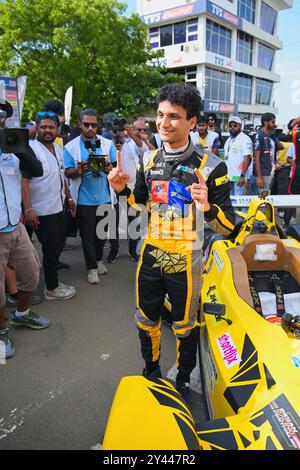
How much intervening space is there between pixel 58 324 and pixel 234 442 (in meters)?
2.36

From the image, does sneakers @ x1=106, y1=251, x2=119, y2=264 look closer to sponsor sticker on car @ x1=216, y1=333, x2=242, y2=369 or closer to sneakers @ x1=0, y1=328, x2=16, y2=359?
sneakers @ x1=0, y1=328, x2=16, y2=359

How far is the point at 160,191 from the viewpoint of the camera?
2.14 m

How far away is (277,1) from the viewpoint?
135 feet

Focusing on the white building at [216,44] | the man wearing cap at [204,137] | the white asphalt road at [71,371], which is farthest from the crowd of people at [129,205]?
the white building at [216,44]

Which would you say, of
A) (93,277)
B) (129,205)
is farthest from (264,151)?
(129,205)

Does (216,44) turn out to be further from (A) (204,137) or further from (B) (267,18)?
(A) (204,137)

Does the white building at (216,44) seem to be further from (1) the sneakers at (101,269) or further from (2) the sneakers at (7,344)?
(2) the sneakers at (7,344)

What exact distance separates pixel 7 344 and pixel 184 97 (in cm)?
231

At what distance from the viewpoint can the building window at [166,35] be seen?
31.5m

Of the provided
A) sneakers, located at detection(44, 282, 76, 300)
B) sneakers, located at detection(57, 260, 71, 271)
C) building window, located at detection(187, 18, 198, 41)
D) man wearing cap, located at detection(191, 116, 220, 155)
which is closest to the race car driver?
sneakers, located at detection(44, 282, 76, 300)

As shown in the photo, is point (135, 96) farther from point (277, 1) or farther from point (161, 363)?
point (277, 1)

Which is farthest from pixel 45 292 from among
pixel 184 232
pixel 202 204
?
pixel 202 204

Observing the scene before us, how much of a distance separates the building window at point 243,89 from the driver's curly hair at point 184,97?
36869 mm

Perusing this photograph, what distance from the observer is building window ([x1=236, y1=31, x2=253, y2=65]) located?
35.4m
